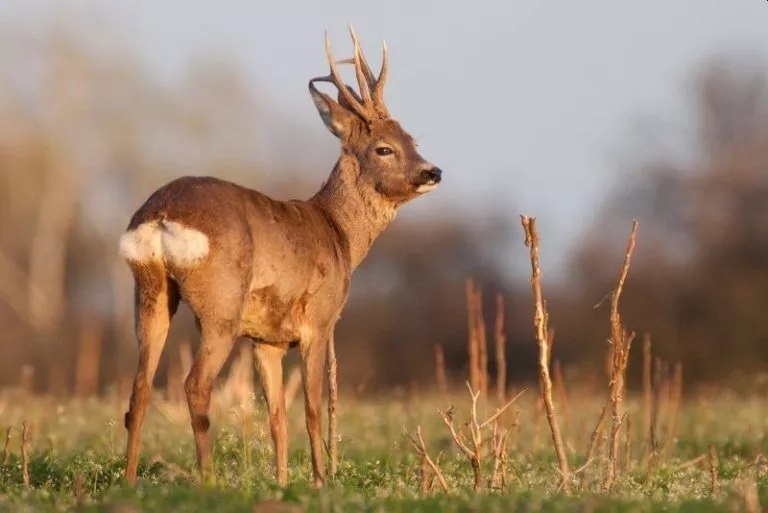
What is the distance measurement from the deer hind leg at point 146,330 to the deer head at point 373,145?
2237mm

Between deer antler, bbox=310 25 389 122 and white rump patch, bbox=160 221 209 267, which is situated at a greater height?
deer antler, bbox=310 25 389 122

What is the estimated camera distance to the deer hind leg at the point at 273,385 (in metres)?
9.54

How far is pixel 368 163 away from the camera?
10383mm

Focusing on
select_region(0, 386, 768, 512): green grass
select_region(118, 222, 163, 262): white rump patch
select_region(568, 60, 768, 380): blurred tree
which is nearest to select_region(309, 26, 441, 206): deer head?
select_region(0, 386, 768, 512): green grass

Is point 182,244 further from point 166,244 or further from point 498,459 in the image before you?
point 498,459

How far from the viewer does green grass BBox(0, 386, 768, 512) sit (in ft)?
23.3

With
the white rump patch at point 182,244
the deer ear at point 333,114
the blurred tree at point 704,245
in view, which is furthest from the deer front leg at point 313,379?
the blurred tree at point 704,245

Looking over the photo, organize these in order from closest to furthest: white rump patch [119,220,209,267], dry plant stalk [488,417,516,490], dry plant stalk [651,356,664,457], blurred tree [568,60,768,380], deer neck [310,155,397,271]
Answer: white rump patch [119,220,209,267] < dry plant stalk [488,417,516,490] < dry plant stalk [651,356,664,457] < deer neck [310,155,397,271] < blurred tree [568,60,768,380]

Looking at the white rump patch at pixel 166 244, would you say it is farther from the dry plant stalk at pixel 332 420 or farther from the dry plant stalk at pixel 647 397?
the dry plant stalk at pixel 647 397

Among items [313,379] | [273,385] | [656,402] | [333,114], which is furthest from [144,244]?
[656,402]

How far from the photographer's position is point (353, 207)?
33.4ft

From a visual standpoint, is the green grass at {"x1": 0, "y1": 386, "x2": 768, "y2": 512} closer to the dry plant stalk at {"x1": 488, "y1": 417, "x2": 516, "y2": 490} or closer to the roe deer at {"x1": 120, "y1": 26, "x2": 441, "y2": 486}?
the dry plant stalk at {"x1": 488, "y1": 417, "x2": 516, "y2": 490}

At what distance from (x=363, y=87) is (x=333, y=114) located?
11.2 inches

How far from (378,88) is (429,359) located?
66.6 feet
